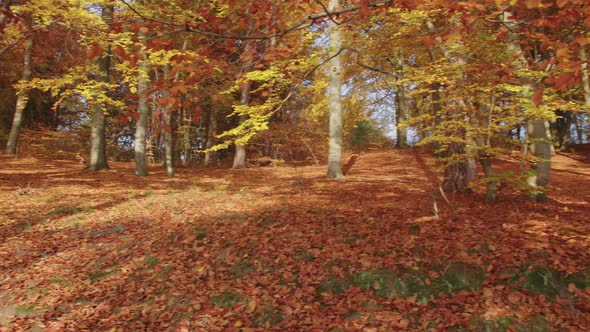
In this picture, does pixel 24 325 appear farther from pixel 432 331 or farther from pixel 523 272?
pixel 523 272

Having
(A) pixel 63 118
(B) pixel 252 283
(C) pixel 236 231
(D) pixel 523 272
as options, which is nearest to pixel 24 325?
(B) pixel 252 283

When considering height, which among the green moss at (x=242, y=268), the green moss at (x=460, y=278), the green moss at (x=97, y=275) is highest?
the green moss at (x=460, y=278)

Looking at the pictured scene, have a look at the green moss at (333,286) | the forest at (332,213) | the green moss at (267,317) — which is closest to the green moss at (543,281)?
the forest at (332,213)

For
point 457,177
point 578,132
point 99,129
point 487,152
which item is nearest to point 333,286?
point 487,152

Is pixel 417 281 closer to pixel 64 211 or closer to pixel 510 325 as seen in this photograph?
pixel 510 325

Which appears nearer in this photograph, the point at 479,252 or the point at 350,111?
the point at 479,252

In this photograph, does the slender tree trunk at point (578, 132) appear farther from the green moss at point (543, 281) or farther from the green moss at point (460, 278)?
the green moss at point (460, 278)

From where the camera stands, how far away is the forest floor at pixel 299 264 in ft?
14.4

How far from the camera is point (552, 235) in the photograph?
551 cm

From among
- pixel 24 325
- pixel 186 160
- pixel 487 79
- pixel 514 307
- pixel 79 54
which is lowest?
pixel 24 325

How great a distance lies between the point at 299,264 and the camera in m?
5.65

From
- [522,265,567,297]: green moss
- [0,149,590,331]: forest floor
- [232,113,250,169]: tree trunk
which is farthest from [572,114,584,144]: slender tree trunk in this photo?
[522,265,567,297]: green moss

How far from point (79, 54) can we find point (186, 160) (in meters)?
7.86

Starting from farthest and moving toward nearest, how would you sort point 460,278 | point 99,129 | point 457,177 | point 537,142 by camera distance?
point 99,129 → point 457,177 → point 537,142 → point 460,278
